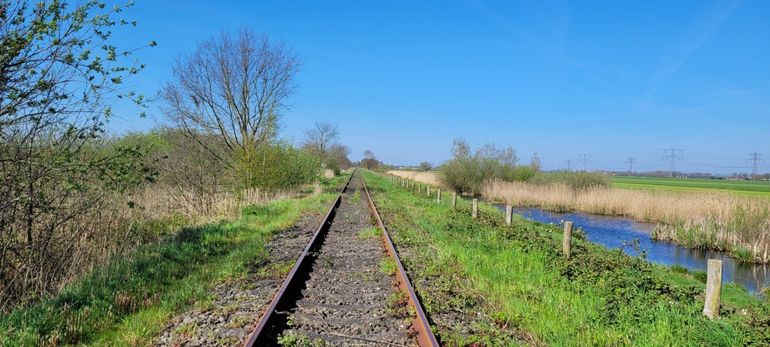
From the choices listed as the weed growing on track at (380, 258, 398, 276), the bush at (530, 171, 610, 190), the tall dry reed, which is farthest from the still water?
the bush at (530, 171, 610, 190)

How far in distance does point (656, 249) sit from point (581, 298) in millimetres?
12682

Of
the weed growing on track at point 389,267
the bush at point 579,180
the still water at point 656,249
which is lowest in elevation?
the still water at point 656,249

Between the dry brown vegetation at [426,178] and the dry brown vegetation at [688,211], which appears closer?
the dry brown vegetation at [688,211]

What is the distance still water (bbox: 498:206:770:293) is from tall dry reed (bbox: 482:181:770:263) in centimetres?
47

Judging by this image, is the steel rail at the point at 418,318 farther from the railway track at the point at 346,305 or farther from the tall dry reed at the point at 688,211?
the tall dry reed at the point at 688,211

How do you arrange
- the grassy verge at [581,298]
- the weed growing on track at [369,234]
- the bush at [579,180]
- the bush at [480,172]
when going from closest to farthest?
the grassy verge at [581,298]
the weed growing on track at [369,234]
the bush at [579,180]
the bush at [480,172]

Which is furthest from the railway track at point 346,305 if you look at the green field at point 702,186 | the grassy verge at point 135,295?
the green field at point 702,186

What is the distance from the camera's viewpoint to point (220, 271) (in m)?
7.32

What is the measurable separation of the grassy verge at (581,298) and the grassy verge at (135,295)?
9.63 ft

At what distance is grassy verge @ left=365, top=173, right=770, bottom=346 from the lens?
5098 millimetres

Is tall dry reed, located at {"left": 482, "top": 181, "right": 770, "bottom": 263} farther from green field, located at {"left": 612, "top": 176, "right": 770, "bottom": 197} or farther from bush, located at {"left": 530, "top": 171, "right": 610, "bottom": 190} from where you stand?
green field, located at {"left": 612, "top": 176, "right": 770, "bottom": 197}

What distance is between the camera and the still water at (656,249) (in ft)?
42.0

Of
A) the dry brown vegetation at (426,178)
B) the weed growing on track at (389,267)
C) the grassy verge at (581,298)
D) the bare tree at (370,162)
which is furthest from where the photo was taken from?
the bare tree at (370,162)

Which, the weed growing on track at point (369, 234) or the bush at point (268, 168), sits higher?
the bush at point (268, 168)
